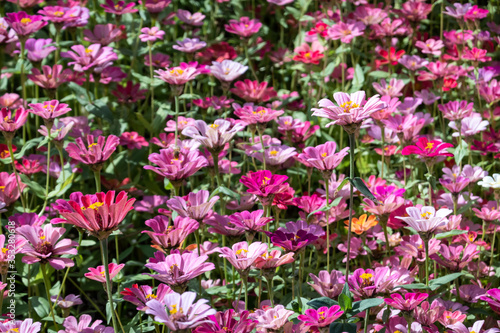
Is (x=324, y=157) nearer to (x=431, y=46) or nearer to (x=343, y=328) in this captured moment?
(x=343, y=328)

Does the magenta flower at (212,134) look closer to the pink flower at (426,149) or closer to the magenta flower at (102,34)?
the pink flower at (426,149)

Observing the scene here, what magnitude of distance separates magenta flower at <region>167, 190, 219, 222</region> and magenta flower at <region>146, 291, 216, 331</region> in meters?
0.38

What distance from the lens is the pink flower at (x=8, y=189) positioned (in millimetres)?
1518

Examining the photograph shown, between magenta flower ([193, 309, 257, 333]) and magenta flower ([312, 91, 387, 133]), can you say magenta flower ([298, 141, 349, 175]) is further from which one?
magenta flower ([193, 309, 257, 333])

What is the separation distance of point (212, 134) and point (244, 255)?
37 centimetres

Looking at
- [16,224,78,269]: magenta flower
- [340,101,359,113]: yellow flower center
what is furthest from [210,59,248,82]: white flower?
[16,224,78,269]: magenta flower

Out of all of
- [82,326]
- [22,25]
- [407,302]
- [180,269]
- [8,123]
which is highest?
[22,25]

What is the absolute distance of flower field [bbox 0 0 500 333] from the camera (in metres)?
1.16

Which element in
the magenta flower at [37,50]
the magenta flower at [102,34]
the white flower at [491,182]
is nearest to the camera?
the white flower at [491,182]

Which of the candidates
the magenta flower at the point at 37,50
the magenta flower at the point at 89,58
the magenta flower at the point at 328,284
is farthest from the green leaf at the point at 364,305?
the magenta flower at the point at 37,50

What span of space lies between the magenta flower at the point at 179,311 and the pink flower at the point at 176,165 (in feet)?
1.43

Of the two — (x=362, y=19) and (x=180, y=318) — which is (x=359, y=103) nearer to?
(x=180, y=318)

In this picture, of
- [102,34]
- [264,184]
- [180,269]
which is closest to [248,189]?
[264,184]

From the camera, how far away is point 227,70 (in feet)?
6.20
